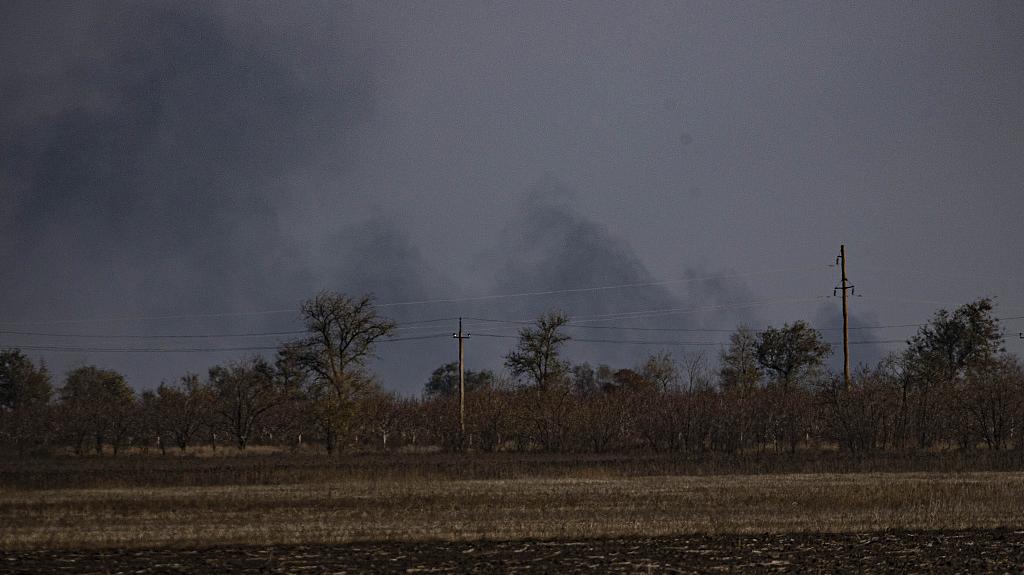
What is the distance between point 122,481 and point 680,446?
31421 mm

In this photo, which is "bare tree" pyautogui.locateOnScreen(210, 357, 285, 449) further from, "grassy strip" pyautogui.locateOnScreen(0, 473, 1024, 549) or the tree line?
"grassy strip" pyautogui.locateOnScreen(0, 473, 1024, 549)

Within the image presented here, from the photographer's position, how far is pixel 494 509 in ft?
89.2

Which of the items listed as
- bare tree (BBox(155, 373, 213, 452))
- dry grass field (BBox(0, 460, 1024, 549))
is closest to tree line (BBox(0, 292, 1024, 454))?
bare tree (BBox(155, 373, 213, 452))

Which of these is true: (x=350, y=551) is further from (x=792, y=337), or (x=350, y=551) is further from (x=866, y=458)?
(x=792, y=337)

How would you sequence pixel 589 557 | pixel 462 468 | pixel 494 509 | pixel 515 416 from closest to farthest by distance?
pixel 589 557 → pixel 494 509 → pixel 462 468 → pixel 515 416

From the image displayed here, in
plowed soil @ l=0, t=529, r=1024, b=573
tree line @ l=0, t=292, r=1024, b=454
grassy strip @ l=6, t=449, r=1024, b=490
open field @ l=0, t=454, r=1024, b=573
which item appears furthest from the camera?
tree line @ l=0, t=292, r=1024, b=454

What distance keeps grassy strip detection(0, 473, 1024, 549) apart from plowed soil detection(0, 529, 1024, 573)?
1.04 meters

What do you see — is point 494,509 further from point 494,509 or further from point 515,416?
point 515,416

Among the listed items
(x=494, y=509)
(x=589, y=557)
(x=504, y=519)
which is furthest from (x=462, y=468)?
(x=589, y=557)

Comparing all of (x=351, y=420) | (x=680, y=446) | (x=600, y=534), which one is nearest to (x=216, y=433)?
(x=351, y=420)

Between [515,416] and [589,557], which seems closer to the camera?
[589,557]

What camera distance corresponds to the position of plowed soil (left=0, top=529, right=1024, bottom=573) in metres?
18.1

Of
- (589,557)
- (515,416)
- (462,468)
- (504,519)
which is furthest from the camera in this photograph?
(515,416)

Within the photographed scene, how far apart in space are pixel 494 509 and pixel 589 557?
26.7ft
